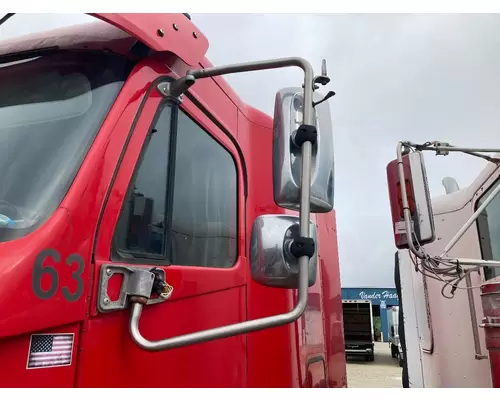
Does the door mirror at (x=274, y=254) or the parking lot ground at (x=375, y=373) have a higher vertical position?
the door mirror at (x=274, y=254)

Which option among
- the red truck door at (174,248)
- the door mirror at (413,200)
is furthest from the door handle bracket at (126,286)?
the door mirror at (413,200)

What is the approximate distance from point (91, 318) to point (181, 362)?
0.46m

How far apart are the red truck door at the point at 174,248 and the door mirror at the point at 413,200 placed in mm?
834

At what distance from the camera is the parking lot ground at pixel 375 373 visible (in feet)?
28.1

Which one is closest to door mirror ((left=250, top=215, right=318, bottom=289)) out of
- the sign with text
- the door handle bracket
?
the door handle bracket

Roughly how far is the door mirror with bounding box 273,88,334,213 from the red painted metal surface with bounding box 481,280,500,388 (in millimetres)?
1416

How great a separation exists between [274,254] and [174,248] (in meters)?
0.40

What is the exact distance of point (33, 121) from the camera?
132 centimetres

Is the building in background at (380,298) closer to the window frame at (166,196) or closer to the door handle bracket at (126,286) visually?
the window frame at (166,196)

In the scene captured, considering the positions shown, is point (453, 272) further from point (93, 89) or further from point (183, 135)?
point (93, 89)

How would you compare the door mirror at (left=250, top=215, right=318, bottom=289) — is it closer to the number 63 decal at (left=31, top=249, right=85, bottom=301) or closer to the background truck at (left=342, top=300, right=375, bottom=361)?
the number 63 decal at (left=31, top=249, right=85, bottom=301)

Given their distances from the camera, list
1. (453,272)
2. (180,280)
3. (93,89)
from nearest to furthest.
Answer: (93,89) < (180,280) < (453,272)

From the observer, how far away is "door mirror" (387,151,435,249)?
2.10 m

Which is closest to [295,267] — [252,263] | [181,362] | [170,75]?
[252,263]
